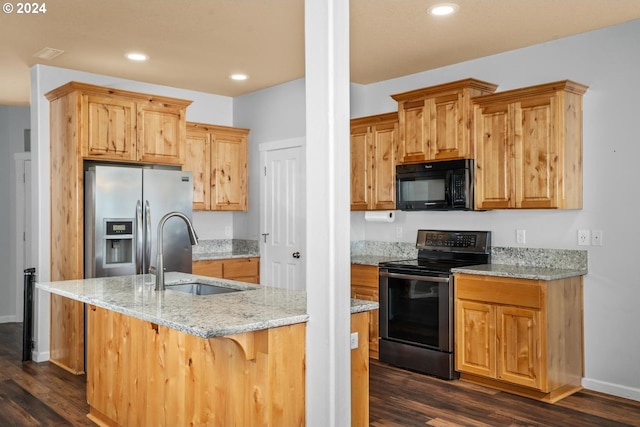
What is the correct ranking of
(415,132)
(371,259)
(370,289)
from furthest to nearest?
(371,259)
(370,289)
(415,132)

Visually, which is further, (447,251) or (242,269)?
(242,269)

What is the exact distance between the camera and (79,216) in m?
4.58

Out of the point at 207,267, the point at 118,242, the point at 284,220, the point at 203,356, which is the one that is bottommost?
the point at 203,356

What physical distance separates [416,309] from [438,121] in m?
1.56

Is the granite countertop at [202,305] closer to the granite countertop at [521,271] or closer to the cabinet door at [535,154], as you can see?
the granite countertop at [521,271]

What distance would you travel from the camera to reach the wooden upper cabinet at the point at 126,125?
459 cm

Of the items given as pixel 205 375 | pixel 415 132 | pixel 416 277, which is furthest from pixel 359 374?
pixel 415 132

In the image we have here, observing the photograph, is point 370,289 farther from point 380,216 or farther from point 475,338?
point 475,338

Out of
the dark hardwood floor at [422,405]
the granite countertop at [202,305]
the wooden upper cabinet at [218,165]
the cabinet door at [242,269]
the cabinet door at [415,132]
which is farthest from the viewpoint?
the wooden upper cabinet at [218,165]

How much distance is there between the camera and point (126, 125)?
4.84 m

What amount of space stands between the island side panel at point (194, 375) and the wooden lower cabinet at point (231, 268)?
2.19 m

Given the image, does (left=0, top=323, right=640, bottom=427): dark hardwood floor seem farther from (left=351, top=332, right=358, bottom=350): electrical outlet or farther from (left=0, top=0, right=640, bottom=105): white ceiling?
(left=0, top=0, right=640, bottom=105): white ceiling

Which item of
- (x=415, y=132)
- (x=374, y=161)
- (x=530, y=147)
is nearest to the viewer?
(x=530, y=147)

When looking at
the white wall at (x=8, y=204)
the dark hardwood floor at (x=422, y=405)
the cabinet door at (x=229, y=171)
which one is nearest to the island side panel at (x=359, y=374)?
the dark hardwood floor at (x=422, y=405)
